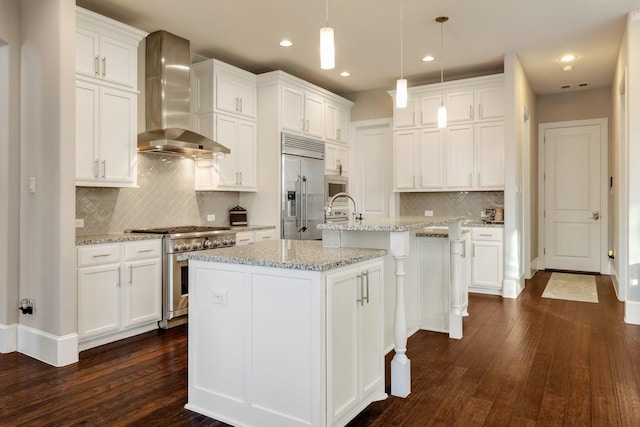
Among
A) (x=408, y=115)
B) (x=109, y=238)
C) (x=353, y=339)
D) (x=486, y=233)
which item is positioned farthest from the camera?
(x=408, y=115)

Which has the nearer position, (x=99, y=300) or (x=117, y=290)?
(x=99, y=300)

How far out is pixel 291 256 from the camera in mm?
2338

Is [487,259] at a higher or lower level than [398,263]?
lower

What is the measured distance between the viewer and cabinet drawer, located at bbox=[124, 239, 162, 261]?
380 cm

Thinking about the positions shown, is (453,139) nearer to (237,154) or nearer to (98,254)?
(237,154)

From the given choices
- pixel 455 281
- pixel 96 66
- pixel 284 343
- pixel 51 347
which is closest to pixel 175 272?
pixel 51 347

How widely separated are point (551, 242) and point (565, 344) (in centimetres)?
442

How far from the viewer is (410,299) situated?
3.95m

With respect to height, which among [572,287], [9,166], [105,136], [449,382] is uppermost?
[105,136]

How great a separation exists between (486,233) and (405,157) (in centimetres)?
159

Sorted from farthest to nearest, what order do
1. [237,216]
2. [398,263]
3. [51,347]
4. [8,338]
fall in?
[237,216]
[8,338]
[51,347]
[398,263]

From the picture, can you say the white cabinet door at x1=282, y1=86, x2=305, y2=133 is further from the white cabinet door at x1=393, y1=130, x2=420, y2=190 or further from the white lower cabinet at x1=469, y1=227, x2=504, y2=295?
the white lower cabinet at x1=469, y1=227, x2=504, y2=295

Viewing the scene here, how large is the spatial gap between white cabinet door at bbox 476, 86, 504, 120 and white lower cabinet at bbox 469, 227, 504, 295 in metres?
1.44

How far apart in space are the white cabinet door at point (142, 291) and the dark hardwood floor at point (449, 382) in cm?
18
